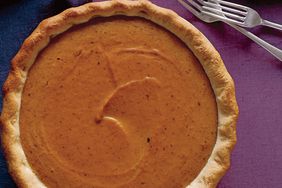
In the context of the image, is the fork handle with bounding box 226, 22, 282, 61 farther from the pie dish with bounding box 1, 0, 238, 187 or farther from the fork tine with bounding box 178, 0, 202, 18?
the pie dish with bounding box 1, 0, 238, 187

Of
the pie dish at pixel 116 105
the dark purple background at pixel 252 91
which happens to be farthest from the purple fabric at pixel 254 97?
the pie dish at pixel 116 105

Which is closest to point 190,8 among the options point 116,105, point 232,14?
point 232,14

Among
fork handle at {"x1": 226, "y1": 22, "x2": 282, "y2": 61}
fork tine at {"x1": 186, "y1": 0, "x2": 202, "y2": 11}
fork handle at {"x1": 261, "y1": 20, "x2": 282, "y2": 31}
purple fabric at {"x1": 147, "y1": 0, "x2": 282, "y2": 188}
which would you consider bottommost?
purple fabric at {"x1": 147, "y1": 0, "x2": 282, "y2": 188}

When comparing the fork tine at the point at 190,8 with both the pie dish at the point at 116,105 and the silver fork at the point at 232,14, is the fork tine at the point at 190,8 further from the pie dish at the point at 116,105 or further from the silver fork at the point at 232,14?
the pie dish at the point at 116,105

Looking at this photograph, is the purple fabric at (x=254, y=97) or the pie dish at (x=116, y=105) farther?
the purple fabric at (x=254, y=97)

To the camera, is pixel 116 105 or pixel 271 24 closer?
pixel 116 105

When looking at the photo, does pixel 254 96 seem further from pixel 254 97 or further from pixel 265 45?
pixel 265 45

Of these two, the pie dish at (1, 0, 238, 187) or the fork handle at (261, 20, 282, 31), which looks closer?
the pie dish at (1, 0, 238, 187)

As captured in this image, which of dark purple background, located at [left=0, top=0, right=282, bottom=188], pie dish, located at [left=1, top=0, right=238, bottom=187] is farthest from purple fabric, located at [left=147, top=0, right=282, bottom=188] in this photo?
pie dish, located at [left=1, top=0, right=238, bottom=187]
